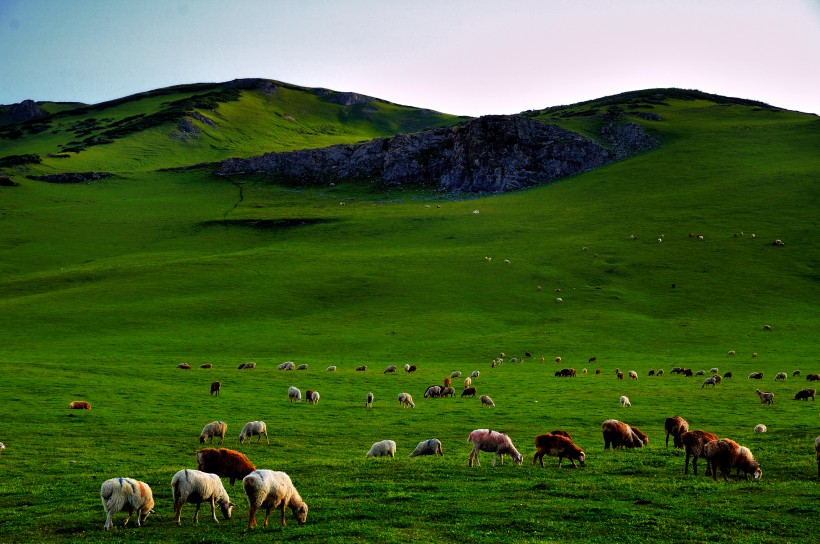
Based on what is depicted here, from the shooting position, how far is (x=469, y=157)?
156m

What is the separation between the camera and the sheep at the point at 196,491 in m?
15.7

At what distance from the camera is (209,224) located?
404 feet

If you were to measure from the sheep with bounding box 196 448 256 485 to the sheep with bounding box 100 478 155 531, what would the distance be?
2.48 m

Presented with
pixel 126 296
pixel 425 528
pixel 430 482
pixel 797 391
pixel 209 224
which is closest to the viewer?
pixel 425 528

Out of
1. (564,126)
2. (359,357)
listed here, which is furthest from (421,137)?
(359,357)

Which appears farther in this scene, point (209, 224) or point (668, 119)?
point (668, 119)

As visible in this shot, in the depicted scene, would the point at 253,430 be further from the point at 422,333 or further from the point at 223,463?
the point at 422,333

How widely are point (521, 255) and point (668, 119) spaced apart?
105933 millimetres

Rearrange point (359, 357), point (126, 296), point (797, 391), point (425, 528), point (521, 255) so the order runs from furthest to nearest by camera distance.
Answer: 1. point (521, 255)
2. point (126, 296)
3. point (359, 357)
4. point (797, 391)
5. point (425, 528)

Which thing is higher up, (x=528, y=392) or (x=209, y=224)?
(x=209, y=224)

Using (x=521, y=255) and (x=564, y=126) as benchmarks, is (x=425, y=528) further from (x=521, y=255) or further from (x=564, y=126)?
(x=564, y=126)

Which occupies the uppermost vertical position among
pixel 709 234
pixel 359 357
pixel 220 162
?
pixel 220 162

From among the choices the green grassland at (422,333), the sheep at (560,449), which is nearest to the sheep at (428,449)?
the green grassland at (422,333)

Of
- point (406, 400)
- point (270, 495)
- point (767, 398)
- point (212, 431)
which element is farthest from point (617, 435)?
point (767, 398)
